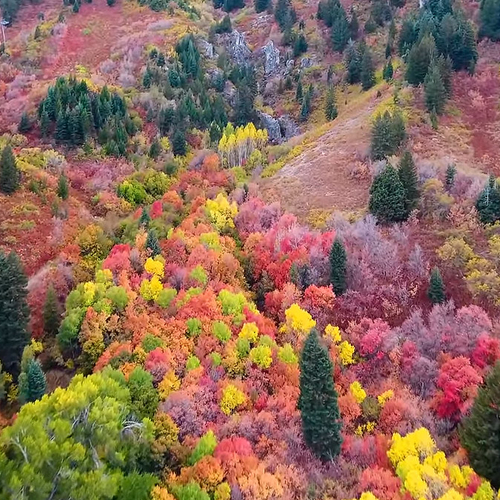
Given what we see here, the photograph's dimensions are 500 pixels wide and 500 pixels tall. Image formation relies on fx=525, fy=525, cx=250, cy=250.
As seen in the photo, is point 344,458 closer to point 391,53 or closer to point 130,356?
point 130,356

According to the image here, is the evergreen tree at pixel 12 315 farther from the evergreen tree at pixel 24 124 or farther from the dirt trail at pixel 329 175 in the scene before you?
the evergreen tree at pixel 24 124

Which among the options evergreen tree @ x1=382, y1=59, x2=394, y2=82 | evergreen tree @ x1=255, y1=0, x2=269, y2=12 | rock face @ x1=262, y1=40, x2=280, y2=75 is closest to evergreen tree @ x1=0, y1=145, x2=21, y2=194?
evergreen tree @ x1=382, y1=59, x2=394, y2=82

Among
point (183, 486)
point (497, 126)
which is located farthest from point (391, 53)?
point (183, 486)

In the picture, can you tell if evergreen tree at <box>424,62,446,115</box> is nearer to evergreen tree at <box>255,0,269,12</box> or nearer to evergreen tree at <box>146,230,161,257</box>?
evergreen tree at <box>146,230,161,257</box>

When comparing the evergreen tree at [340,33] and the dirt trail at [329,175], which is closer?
the dirt trail at [329,175]

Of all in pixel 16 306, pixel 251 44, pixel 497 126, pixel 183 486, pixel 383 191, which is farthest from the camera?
pixel 251 44

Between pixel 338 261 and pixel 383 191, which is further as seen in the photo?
pixel 383 191

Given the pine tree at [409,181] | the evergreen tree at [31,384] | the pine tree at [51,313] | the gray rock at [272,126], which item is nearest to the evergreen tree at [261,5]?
the gray rock at [272,126]
